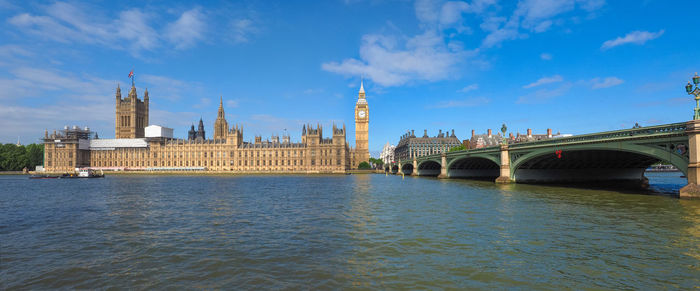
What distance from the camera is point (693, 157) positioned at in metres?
26.3

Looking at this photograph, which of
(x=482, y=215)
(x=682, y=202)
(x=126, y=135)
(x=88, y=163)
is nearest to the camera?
(x=482, y=215)

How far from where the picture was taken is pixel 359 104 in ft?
614

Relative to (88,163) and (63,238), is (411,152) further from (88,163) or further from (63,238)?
(63,238)

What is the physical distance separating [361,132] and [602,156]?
141312 millimetres

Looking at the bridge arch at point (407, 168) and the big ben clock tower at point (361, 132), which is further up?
the big ben clock tower at point (361, 132)

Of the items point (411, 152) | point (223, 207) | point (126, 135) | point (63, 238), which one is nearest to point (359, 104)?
point (411, 152)

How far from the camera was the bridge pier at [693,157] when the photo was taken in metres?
25.9

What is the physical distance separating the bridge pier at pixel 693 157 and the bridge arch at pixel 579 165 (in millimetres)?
8374

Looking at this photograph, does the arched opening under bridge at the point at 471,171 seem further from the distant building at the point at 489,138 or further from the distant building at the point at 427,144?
the distant building at the point at 427,144

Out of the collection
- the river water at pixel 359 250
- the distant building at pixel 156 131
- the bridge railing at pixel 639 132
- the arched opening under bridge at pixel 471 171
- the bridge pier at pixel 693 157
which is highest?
the distant building at pixel 156 131

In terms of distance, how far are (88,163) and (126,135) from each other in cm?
2490

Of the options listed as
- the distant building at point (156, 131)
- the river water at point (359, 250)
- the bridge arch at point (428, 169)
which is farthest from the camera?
the distant building at point (156, 131)

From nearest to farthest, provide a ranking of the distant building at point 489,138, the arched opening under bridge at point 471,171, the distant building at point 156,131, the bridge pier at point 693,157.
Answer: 1. the bridge pier at point 693,157
2. the arched opening under bridge at point 471,171
3. the distant building at point 489,138
4. the distant building at point 156,131

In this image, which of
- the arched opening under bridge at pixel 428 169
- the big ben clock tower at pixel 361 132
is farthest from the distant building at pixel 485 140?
the arched opening under bridge at pixel 428 169
